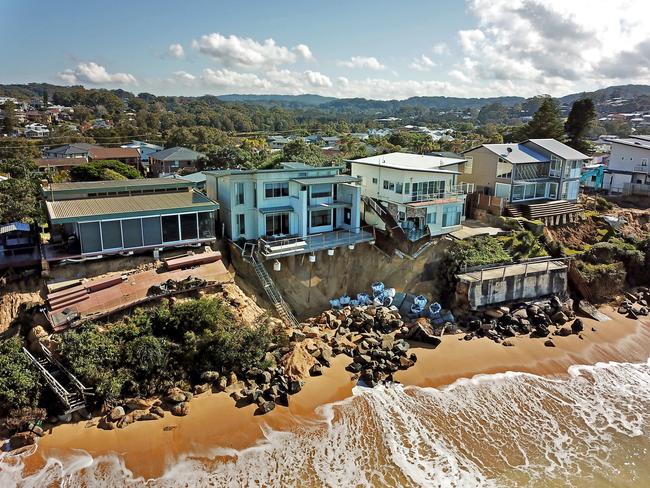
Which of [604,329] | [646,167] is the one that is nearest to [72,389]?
[604,329]

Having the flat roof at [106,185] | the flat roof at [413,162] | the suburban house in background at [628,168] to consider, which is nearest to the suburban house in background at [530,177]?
the flat roof at [413,162]

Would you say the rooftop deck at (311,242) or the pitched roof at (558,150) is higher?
the pitched roof at (558,150)

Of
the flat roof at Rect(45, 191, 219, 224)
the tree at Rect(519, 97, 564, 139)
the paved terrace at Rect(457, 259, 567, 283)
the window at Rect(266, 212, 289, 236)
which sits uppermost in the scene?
the tree at Rect(519, 97, 564, 139)

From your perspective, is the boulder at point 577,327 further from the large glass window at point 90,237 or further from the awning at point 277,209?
the large glass window at point 90,237

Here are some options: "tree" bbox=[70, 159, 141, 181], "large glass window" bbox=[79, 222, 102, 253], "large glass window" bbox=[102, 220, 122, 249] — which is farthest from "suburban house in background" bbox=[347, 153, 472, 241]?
"tree" bbox=[70, 159, 141, 181]

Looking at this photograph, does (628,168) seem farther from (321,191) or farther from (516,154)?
(321,191)

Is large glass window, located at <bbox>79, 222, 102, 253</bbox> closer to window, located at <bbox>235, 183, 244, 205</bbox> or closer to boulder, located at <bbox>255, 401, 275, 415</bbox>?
window, located at <bbox>235, 183, 244, 205</bbox>
